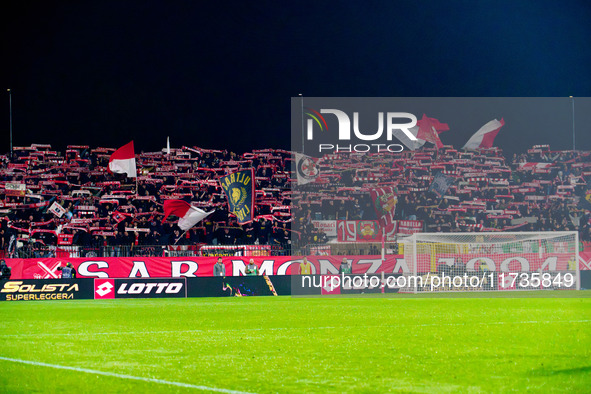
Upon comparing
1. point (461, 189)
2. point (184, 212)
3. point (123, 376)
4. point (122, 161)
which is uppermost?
point (122, 161)

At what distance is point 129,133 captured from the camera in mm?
44125

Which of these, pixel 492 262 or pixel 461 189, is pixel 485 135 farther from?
pixel 492 262

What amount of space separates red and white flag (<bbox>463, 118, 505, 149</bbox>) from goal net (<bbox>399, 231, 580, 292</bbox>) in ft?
42.1

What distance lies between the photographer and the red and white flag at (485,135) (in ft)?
135

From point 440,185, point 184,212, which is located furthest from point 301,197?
point 440,185

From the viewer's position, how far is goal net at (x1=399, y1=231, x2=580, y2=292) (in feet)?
91.9

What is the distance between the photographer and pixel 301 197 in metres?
41.4

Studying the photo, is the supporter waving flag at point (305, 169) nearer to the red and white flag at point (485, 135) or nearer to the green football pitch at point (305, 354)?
the red and white flag at point (485, 135)

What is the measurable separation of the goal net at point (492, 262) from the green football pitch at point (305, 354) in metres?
13.7

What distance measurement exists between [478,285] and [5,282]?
718 inches

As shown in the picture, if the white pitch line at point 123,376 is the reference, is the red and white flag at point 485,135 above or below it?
above

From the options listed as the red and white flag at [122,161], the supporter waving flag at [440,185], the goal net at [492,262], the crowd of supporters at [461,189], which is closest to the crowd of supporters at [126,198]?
the red and white flag at [122,161]

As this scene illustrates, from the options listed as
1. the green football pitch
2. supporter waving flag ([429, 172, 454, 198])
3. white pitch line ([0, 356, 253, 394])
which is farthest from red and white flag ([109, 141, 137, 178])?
white pitch line ([0, 356, 253, 394])

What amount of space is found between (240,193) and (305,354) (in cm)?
3048
